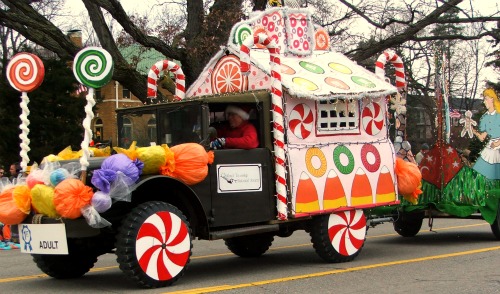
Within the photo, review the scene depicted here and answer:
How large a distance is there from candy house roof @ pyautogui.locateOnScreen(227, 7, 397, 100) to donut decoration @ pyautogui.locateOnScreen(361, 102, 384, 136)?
0.90ft

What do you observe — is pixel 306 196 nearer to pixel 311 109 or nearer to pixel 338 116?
pixel 311 109

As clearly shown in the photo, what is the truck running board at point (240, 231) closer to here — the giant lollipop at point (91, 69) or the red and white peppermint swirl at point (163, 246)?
the red and white peppermint swirl at point (163, 246)

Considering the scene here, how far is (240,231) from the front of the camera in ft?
27.9

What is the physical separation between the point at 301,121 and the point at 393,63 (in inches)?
102

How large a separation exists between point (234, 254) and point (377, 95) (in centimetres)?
330

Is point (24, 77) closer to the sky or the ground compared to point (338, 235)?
closer to the sky

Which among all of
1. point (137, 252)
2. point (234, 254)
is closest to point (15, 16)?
point (234, 254)

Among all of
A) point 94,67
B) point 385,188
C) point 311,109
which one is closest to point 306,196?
point 311,109

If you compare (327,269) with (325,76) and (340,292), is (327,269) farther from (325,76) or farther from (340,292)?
(325,76)

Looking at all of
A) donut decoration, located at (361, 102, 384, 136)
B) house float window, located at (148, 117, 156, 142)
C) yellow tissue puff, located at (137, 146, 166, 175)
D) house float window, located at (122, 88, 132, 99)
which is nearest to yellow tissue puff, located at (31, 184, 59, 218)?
yellow tissue puff, located at (137, 146, 166, 175)

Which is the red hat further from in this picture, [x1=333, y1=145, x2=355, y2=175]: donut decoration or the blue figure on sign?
the blue figure on sign

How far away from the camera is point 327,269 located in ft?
30.1

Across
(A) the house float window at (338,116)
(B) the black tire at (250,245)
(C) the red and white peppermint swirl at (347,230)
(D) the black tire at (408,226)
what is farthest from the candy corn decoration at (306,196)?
(D) the black tire at (408,226)

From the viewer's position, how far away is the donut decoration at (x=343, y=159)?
977 cm
